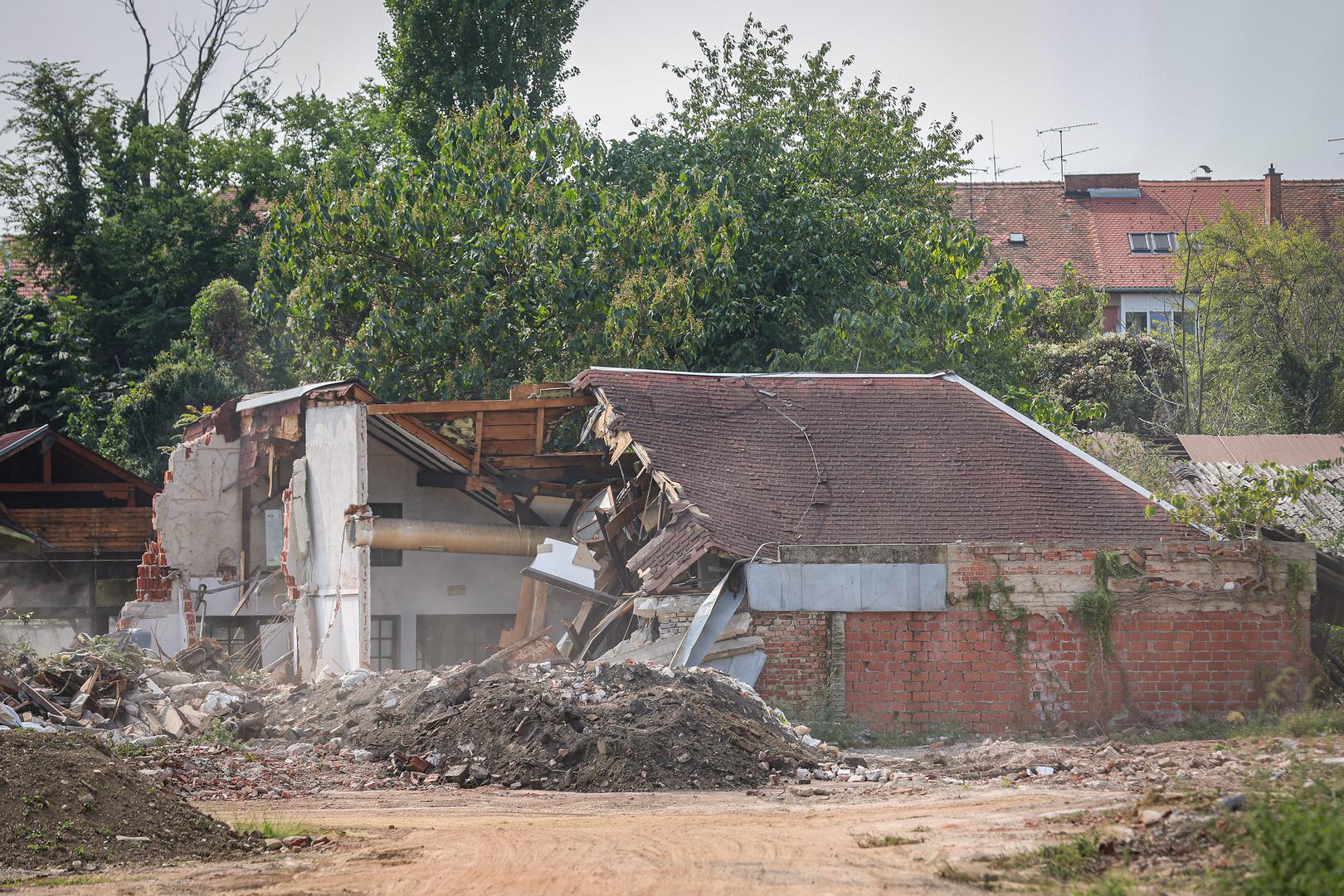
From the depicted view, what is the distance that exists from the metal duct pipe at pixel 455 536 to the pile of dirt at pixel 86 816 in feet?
26.6

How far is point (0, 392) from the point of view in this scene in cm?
3425

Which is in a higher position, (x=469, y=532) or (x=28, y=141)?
(x=28, y=141)

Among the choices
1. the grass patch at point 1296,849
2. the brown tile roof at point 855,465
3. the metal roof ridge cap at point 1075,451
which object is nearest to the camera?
the grass patch at point 1296,849

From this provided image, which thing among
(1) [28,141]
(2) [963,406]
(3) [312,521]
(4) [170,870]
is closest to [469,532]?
(3) [312,521]

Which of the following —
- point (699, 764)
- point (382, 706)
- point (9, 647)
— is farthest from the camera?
point (9, 647)

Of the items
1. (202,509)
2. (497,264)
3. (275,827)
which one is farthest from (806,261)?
(275,827)

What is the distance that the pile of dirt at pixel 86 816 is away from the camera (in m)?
8.60

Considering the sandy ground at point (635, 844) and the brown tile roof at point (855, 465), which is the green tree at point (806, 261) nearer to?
the brown tile roof at point (855, 465)

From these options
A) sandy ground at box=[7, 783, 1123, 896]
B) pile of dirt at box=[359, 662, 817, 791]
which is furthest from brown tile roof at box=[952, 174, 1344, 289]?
sandy ground at box=[7, 783, 1123, 896]

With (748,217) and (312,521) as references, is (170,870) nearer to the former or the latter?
A: (312,521)

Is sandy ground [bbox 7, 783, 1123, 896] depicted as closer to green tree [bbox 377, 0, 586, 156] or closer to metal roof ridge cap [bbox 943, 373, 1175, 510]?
metal roof ridge cap [bbox 943, 373, 1175, 510]

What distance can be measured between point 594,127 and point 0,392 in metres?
17.2

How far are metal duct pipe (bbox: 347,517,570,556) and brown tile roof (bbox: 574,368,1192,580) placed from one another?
2.85 m

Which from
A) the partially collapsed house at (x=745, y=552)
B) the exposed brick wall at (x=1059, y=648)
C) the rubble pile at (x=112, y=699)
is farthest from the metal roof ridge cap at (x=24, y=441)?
the exposed brick wall at (x=1059, y=648)
